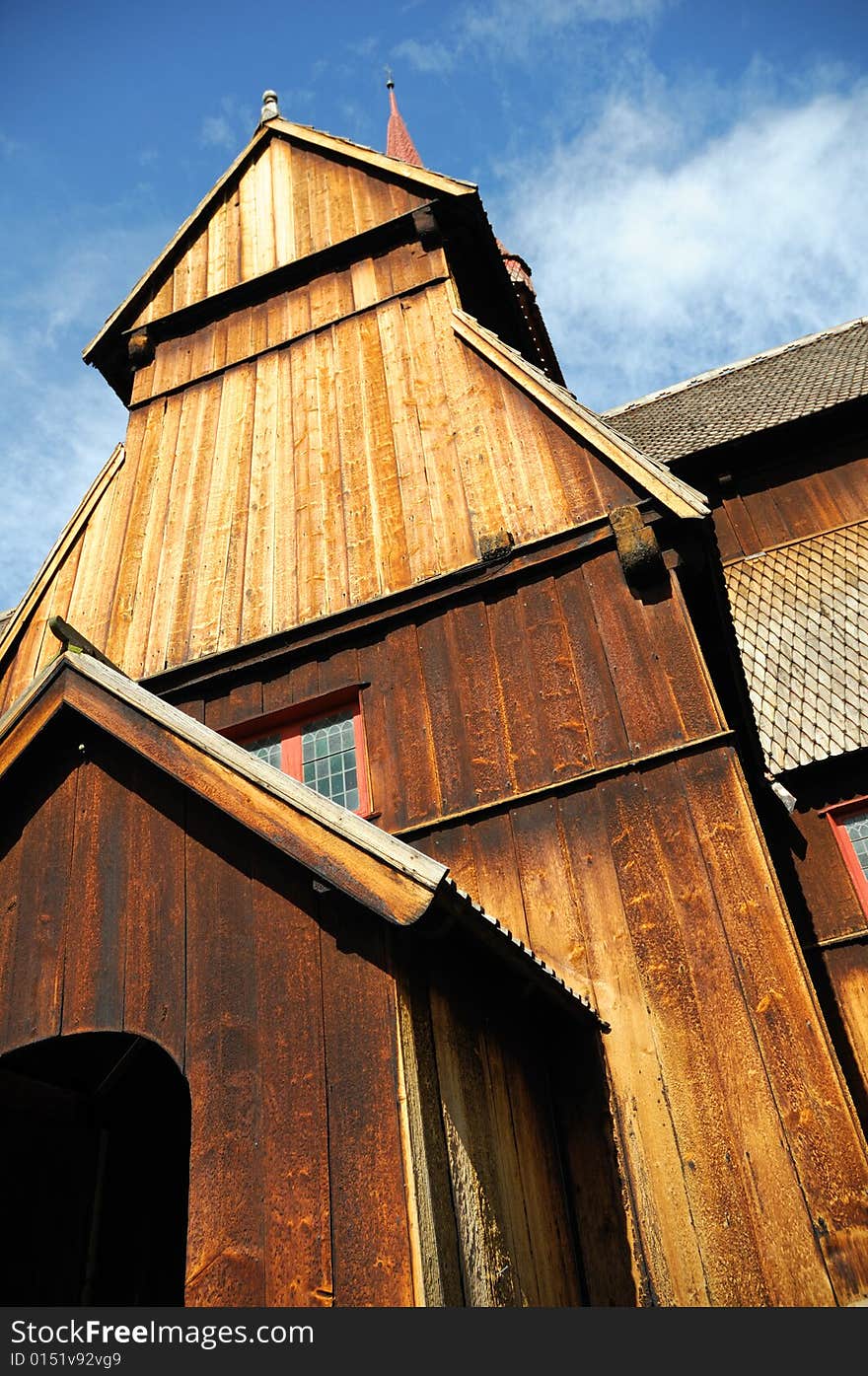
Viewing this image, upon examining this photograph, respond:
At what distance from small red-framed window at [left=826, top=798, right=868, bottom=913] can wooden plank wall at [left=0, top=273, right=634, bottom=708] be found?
11.5 ft

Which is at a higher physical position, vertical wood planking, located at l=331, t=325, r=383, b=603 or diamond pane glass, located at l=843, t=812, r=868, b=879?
vertical wood planking, located at l=331, t=325, r=383, b=603

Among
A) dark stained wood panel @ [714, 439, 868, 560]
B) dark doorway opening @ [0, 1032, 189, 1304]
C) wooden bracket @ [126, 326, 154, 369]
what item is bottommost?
dark doorway opening @ [0, 1032, 189, 1304]

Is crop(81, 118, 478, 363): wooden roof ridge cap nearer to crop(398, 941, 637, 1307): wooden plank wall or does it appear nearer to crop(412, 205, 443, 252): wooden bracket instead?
crop(412, 205, 443, 252): wooden bracket

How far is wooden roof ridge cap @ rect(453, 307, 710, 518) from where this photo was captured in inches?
279

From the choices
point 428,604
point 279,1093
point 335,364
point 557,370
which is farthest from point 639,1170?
point 557,370

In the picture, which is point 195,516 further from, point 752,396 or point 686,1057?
point 752,396

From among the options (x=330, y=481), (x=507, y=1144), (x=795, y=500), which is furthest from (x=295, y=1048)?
(x=795, y=500)

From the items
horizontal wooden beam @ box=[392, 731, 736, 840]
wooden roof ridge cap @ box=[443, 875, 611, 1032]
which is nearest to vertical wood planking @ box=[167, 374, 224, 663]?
horizontal wooden beam @ box=[392, 731, 736, 840]

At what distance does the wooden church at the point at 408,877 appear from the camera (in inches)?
156

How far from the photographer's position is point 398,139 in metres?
37.9

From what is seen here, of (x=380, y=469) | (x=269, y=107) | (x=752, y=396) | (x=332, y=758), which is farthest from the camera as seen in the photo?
(x=752, y=396)

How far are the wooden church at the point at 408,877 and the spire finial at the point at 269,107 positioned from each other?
3.31m

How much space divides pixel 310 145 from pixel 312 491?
562 cm

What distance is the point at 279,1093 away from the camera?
3.91 meters
